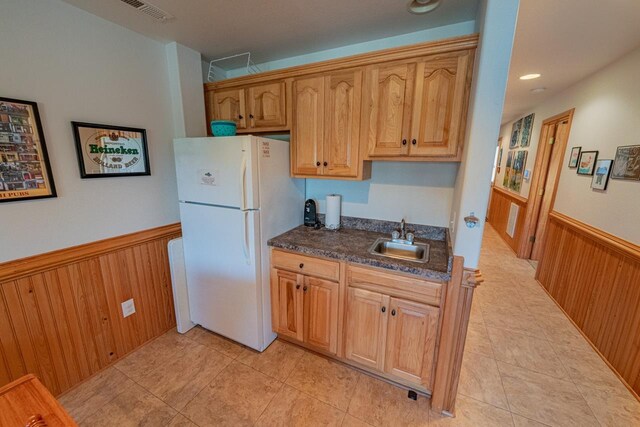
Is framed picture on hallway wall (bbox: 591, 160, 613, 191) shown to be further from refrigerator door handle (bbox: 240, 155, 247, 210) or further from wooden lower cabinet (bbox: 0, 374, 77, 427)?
wooden lower cabinet (bbox: 0, 374, 77, 427)

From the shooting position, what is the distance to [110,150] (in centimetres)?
177

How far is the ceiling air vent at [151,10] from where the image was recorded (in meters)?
1.51

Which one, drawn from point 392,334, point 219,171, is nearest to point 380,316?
point 392,334

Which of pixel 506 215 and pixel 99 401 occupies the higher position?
pixel 506 215

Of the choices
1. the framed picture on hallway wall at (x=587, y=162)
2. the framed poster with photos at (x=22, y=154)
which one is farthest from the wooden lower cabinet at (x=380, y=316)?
the framed picture on hallway wall at (x=587, y=162)

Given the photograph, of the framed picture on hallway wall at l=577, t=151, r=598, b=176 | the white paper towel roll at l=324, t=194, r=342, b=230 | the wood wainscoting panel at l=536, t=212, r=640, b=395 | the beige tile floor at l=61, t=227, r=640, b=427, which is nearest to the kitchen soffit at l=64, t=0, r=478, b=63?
the white paper towel roll at l=324, t=194, r=342, b=230

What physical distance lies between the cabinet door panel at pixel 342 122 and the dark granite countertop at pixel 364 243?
20.0 inches

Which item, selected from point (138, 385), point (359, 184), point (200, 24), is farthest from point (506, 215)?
point (138, 385)

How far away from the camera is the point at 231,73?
257cm

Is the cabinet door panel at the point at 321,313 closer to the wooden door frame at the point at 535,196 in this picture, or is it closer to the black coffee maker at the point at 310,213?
the black coffee maker at the point at 310,213

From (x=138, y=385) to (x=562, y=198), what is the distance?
172 inches

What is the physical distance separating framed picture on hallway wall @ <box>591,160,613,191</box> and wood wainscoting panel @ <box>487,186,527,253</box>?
5.75 feet

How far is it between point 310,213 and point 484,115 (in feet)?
4.71

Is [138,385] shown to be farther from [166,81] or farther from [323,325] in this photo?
[166,81]
